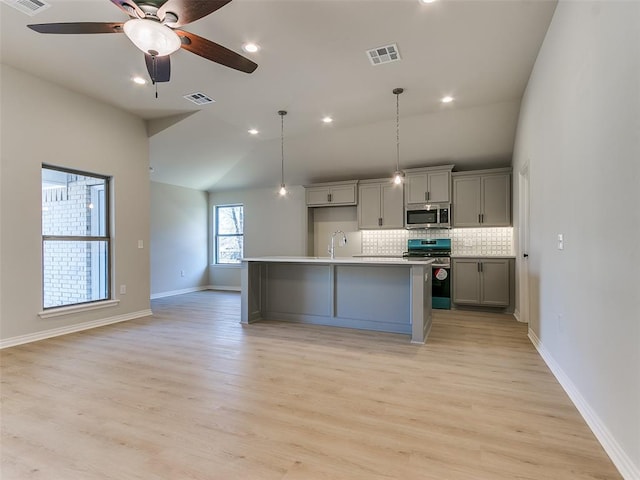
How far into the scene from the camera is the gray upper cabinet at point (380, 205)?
618 centimetres

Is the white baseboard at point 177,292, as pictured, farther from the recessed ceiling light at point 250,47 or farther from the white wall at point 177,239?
the recessed ceiling light at point 250,47

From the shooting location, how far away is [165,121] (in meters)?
5.13

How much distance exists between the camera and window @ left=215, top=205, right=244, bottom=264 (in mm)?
8203

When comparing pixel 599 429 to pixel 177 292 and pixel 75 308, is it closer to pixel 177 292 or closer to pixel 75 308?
pixel 75 308

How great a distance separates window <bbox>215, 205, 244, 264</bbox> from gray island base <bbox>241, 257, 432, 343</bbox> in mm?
3627

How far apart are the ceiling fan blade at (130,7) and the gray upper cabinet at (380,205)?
4.78m

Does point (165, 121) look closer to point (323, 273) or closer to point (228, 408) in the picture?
point (323, 273)

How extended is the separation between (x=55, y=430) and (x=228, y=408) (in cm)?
100

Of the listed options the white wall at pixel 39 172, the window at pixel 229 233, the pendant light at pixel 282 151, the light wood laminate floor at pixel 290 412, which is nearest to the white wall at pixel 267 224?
the window at pixel 229 233

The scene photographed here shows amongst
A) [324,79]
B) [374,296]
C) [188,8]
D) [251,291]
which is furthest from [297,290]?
[188,8]

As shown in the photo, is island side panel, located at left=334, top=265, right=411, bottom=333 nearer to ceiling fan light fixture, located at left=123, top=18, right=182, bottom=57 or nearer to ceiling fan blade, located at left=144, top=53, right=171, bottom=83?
ceiling fan blade, located at left=144, top=53, right=171, bottom=83

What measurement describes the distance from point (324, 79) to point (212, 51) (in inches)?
66.6

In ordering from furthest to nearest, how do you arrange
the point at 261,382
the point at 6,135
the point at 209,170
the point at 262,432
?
the point at 209,170 < the point at 6,135 < the point at 261,382 < the point at 262,432

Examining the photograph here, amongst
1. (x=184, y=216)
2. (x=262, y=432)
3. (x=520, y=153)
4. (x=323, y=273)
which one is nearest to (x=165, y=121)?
(x=184, y=216)
